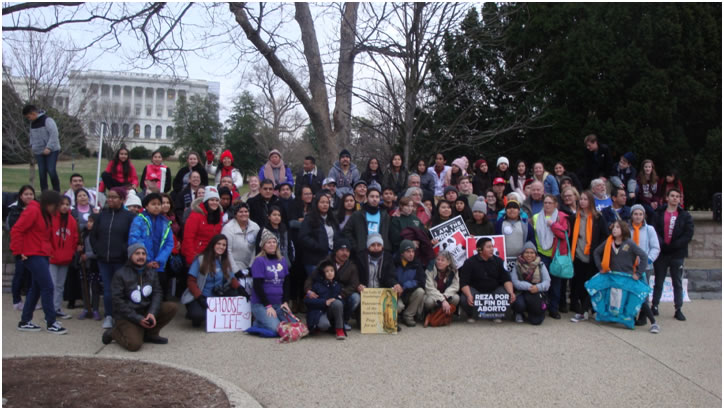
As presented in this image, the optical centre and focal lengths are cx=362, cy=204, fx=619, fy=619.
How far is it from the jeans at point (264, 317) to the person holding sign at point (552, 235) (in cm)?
416

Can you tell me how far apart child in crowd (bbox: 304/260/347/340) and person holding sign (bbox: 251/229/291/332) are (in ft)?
1.27

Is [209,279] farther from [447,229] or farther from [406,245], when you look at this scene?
[447,229]

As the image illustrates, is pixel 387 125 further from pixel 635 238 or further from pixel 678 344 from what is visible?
pixel 678 344

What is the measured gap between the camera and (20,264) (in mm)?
9305

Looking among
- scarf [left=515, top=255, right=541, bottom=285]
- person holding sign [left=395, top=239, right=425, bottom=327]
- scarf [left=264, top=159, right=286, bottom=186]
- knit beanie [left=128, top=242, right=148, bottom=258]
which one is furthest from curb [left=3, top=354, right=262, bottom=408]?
scarf [left=264, top=159, right=286, bottom=186]

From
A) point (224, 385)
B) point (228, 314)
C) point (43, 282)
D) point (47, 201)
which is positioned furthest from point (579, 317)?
point (47, 201)

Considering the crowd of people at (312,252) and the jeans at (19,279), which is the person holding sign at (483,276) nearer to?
the crowd of people at (312,252)

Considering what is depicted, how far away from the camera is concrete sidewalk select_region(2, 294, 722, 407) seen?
18.8 feet

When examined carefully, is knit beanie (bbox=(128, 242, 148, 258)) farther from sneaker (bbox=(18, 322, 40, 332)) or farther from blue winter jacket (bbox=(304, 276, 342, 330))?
blue winter jacket (bbox=(304, 276, 342, 330))

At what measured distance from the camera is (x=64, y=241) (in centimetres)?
862

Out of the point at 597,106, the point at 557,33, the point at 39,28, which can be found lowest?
the point at 39,28

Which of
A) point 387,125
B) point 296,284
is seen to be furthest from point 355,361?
point 387,125

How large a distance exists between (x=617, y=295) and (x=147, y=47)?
9.91m

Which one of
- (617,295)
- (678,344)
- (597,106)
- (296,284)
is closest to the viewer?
(678,344)
